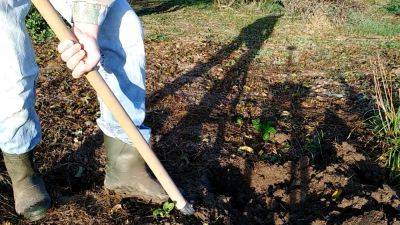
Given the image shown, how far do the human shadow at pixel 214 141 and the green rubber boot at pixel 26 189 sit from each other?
2.76ft

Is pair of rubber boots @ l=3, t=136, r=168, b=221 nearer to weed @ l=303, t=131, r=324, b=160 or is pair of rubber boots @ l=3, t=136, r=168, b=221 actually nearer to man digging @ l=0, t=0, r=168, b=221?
man digging @ l=0, t=0, r=168, b=221

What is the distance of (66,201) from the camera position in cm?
250

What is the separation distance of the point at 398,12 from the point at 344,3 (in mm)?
1049

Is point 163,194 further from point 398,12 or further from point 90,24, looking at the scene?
point 398,12

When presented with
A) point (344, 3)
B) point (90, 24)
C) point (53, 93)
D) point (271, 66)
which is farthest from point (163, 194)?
point (344, 3)

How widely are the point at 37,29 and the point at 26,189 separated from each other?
4.37m

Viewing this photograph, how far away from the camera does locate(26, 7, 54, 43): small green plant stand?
19.8 feet

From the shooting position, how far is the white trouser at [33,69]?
79.3 inches

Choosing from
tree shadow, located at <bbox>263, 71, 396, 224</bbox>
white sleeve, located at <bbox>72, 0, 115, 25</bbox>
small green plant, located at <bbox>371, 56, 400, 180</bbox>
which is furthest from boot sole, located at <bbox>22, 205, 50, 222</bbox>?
small green plant, located at <bbox>371, 56, 400, 180</bbox>

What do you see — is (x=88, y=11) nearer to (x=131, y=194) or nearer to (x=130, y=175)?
(x=130, y=175)

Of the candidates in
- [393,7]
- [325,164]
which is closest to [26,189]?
[325,164]

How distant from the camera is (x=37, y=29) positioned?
243 inches

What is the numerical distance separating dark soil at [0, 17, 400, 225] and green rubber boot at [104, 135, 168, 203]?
0.20 feet

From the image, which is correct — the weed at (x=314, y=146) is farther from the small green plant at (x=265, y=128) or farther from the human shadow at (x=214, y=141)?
the human shadow at (x=214, y=141)
